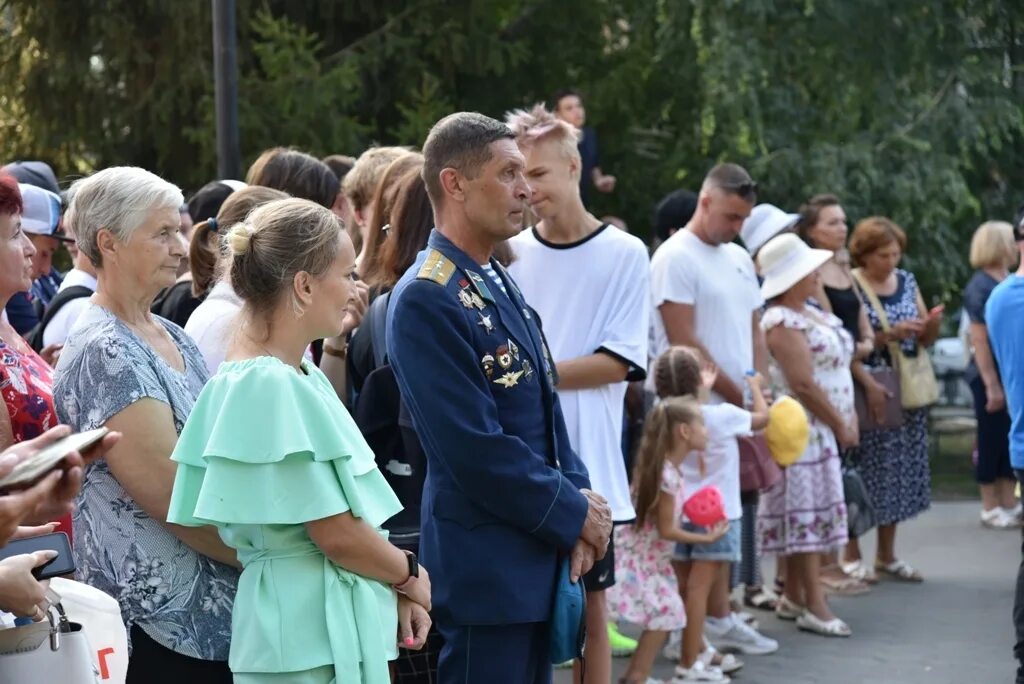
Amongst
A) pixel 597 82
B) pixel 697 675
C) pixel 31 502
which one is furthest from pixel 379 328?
pixel 597 82

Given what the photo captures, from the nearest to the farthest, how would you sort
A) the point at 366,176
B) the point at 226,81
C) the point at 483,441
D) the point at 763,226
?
1. the point at 483,441
2. the point at 366,176
3. the point at 226,81
4. the point at 763,226

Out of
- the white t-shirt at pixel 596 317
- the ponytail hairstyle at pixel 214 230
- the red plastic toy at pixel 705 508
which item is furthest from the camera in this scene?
the red plastic toy at pixel 705 508

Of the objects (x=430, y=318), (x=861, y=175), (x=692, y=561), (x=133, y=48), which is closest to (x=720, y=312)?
(x=692, y=561)

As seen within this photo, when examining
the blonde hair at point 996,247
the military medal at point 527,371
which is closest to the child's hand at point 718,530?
the military medal at point 527,371

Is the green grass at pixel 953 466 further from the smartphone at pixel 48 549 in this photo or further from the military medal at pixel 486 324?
the smartphone at pixel 48 549

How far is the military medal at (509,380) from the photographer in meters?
4.11

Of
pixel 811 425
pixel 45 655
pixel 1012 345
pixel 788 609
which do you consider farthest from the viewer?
pixel 788 609

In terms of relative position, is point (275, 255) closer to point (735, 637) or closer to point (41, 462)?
point (41, 462)

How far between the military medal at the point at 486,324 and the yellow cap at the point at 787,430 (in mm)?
3709

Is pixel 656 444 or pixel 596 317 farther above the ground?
pixel 596 317

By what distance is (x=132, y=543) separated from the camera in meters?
3.67

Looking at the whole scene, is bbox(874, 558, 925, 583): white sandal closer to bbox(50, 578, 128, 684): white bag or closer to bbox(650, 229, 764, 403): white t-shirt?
bbox(650, 229, 764, 403): white t-shirt

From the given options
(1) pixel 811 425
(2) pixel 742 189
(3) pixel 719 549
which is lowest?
(3) pixel 719 549

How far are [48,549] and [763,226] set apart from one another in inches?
245
